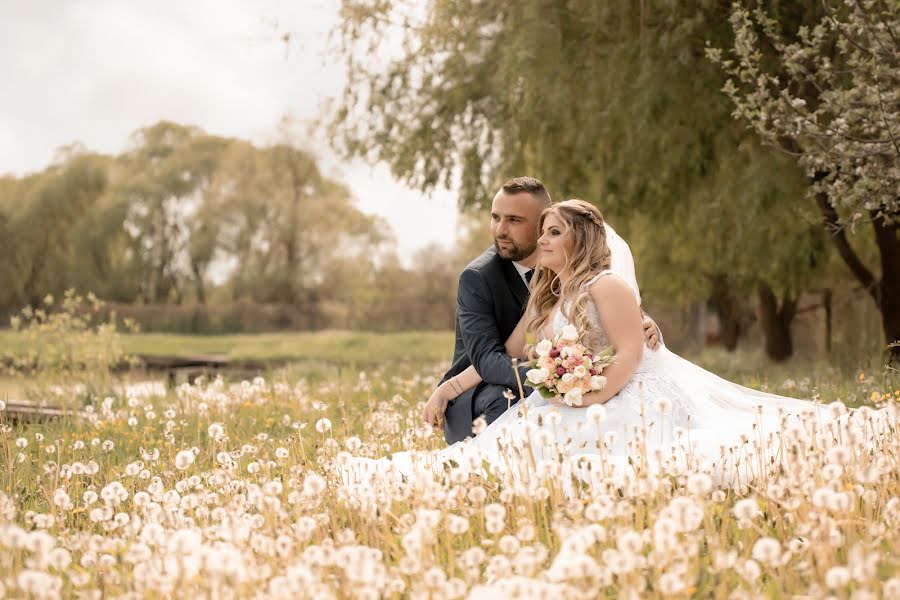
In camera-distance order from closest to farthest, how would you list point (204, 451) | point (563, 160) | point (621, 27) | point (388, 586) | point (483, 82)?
point (388, 586) < point (204, 451) < point (621, 27) < point (563, 160) < point (483, 82)

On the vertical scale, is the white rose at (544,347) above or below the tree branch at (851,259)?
below

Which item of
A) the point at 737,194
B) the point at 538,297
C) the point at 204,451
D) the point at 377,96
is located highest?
the point at 377,96

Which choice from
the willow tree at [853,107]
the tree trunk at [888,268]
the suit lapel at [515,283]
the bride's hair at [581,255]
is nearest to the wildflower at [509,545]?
the bride's hair at [581,255]

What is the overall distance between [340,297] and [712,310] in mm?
18048

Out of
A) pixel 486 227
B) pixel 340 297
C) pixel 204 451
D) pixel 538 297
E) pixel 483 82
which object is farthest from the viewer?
pixel 340 297

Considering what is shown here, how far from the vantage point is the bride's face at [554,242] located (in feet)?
16.7

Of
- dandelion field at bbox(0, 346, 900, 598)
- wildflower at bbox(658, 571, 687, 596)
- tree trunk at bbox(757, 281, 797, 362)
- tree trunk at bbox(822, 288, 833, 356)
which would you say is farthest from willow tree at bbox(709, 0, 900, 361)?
tree trunk at bbox(822, 288, 833, 356)

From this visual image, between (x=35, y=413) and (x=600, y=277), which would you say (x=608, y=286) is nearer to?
(x=600, y=277)

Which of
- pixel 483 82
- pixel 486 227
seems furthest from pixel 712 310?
pixel 483 82

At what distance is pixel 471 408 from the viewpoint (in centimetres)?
575

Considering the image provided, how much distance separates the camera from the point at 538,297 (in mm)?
5375

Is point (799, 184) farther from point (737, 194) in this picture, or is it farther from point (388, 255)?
point (388, 255)

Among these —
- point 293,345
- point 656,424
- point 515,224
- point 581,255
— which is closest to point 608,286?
point 581,255

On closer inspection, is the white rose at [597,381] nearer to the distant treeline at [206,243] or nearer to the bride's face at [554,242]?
the bride's face at [554,242]
